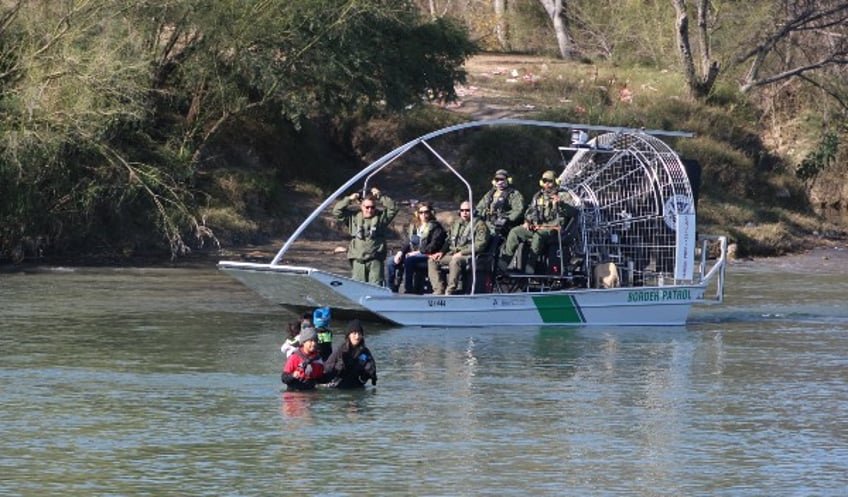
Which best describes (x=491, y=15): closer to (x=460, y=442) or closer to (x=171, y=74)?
(x=171, y=74)

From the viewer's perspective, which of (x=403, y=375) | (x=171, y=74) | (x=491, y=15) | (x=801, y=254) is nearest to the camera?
(x=403, y=375)

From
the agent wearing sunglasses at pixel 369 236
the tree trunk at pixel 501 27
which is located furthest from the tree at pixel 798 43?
the agent wearing sunglasses at pixel 369 236

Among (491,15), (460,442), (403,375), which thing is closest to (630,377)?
(403,375)

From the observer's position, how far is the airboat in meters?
22.9

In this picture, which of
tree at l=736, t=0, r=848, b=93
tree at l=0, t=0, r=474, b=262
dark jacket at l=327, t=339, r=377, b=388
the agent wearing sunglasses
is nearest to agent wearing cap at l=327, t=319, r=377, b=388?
dark jacket at l=327, t=339, r=377, b=388

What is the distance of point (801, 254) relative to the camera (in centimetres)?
3712

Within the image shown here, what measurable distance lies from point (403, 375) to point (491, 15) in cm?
3913

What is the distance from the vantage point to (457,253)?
77.0 feet

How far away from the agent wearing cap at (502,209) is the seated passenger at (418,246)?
1.92ft

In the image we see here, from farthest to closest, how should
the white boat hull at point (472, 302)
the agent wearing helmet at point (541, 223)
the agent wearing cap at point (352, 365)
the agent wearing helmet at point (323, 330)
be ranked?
the agent wearing helmet at point (541, 223) → the white boat hull at point (472, 302) → the agent wearing helmet at point (323, 330) → the agent wearing cap at point (352, 365)

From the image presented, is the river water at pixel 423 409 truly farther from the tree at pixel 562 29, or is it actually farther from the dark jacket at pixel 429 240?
the tree at pixel 562 29

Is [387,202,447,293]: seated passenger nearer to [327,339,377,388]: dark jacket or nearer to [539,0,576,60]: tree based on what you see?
[327,339,377,388]: dark jacket

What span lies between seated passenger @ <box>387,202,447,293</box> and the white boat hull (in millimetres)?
755

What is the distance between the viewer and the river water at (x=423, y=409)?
572 inches
